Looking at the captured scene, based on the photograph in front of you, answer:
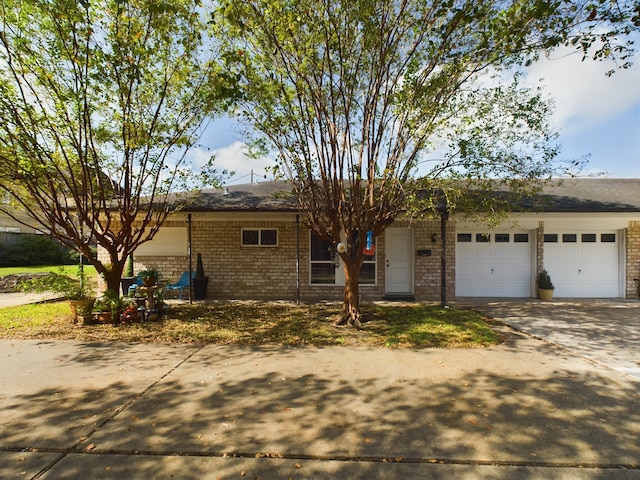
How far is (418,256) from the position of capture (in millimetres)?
10336

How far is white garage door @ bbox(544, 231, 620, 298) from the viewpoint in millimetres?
10281

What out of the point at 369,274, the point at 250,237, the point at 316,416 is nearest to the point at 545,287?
the point at 369,274

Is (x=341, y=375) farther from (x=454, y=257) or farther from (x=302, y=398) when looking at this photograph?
(x=454, y=257)

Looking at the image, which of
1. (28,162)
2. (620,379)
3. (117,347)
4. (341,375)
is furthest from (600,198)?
(28,162)

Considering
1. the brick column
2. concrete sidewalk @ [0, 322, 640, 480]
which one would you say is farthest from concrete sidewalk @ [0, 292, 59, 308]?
the brick column

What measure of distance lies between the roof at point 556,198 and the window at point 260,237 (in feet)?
3.51

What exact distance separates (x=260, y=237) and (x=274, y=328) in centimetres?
456

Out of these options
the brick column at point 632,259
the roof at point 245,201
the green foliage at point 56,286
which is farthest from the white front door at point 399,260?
the green foliage at point 56,286

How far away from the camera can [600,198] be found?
9562 mm

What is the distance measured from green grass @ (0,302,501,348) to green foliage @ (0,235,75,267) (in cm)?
1428

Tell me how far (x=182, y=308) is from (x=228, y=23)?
6.40m

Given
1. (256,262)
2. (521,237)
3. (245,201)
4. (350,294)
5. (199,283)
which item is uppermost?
(245,201)

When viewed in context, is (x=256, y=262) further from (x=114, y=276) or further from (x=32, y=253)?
(x=32, y=253)

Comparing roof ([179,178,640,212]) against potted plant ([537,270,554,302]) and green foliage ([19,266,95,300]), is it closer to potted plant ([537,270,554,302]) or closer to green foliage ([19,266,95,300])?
potted plant ([537,270,554,302])
